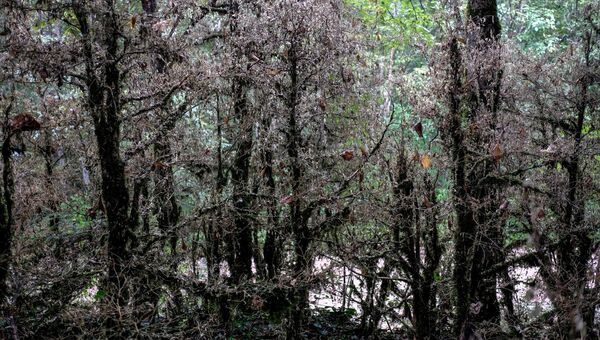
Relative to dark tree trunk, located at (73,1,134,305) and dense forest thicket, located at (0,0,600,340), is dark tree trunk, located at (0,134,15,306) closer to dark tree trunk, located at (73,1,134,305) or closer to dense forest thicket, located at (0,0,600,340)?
dense forest thicket, located at (0,0,600,340)

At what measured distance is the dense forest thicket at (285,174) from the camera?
5395 mm

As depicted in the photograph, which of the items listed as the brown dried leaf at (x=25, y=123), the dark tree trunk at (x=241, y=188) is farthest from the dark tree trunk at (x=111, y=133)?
the dark tree trunk at (x=241, y=188)

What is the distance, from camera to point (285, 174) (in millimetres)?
6754

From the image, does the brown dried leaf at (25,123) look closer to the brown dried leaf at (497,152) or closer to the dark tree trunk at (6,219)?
the dark tree trunk at (6,219)

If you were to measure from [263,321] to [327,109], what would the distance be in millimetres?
3040

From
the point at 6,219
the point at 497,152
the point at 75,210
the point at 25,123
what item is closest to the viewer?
the point at 25,123

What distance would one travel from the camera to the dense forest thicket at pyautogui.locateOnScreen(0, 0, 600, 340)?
5395 millimetres

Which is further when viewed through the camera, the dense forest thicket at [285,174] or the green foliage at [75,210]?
the green foliage at [75,210]

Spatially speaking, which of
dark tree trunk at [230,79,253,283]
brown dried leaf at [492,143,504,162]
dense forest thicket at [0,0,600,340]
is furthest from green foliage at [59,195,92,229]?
brown dried leaf at [492,143,504,162]

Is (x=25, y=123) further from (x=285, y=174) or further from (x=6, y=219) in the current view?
(x=285, y=174)

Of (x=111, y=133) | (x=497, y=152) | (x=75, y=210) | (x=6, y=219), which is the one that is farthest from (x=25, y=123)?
(x=497, y=152)

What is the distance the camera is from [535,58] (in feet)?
24.7

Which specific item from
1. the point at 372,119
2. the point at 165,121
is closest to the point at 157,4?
the point at 165,121

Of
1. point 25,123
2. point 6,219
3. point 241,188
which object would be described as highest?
point 241,188
